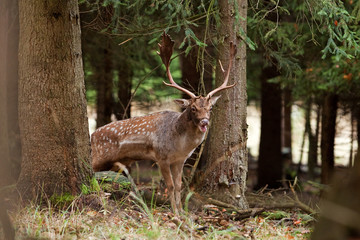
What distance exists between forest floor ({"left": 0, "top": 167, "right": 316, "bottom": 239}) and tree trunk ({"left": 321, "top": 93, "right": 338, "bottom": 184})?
673 centimetres

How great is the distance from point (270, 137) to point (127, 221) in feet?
37.0

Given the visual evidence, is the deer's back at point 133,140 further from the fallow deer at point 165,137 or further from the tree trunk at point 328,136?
the tree trunk at point 328,136

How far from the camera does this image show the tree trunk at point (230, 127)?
787 cm

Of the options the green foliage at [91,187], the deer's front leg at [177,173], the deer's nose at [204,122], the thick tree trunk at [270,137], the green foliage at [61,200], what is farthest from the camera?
the thick tree trunk at [270,137]

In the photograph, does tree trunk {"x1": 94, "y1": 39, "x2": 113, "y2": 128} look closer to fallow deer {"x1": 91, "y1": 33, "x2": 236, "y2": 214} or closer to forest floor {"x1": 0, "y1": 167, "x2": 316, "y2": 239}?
fallow deer {"x1": 91, "y1": 33, "x2": 236, "y2": 214}

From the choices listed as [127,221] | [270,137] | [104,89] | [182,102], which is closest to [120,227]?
[127,221]

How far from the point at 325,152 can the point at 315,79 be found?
8.41ft

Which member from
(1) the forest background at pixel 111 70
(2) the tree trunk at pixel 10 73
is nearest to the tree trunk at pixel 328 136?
(1) the forest background at pixel 111 70

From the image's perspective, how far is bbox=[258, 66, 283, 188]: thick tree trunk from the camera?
15.9 m

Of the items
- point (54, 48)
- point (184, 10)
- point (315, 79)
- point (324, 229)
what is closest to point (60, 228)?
point (54, 48)

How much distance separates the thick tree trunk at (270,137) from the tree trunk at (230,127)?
25.7 ft

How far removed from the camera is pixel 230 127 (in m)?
7.94

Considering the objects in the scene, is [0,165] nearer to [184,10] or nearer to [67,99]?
[67,99]

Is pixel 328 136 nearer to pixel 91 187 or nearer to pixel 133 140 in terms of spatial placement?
pixel 133 140
